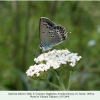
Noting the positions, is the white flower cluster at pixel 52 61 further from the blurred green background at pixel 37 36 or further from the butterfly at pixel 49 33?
the blurred green background at pixel 37 36

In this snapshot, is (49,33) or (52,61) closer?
(52,61)

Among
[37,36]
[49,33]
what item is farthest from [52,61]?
[37,36]

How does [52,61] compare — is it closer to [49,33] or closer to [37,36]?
[49,33]

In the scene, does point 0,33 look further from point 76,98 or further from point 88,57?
point 76,98

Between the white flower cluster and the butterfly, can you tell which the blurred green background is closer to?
the butterfly

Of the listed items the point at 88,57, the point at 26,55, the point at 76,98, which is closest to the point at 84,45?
the point at 88,57

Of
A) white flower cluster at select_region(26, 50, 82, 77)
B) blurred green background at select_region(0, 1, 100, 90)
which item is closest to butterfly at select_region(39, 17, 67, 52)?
white flower cluster at select_region(26, 50, 82, 77)
